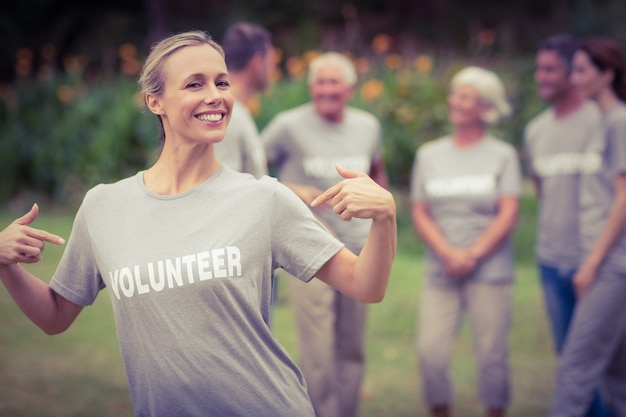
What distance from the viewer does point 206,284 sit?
2.43 m

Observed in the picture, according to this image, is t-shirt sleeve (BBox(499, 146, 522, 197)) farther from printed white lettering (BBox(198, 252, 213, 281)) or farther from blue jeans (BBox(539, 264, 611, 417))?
printed white lettering (BBox(198, 252, 213, 281))

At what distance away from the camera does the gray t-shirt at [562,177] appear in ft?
16.7

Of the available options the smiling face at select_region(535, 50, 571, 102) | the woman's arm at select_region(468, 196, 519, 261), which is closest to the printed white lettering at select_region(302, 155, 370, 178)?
the woman's arm at select_region(468, 196, 519, 261)

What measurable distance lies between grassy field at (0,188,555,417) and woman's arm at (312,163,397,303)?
126 inches

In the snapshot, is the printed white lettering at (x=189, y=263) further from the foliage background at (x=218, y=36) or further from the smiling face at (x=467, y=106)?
the foliage background at (x=218, y=36)

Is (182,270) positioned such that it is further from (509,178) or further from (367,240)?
(509,178)

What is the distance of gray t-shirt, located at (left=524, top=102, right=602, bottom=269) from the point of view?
5.09 metres

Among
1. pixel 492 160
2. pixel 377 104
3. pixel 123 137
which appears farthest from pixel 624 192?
pixel 123 137

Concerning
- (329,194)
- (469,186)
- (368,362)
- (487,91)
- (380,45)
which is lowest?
(368,362)

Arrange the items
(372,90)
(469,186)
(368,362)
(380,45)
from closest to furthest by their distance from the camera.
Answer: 1. (469,186)
2. (368,362)
3. (372,90)
4. (380,45)

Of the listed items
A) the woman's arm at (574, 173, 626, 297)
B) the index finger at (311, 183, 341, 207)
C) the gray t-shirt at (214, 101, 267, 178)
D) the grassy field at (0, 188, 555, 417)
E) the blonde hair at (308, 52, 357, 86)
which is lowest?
the grassy field at (0, 188, 555, 417)

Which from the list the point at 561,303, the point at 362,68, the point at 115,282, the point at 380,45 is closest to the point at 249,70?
the point at 561,303

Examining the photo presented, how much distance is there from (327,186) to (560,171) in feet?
4.48

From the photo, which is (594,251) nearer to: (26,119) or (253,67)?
(253,67)
